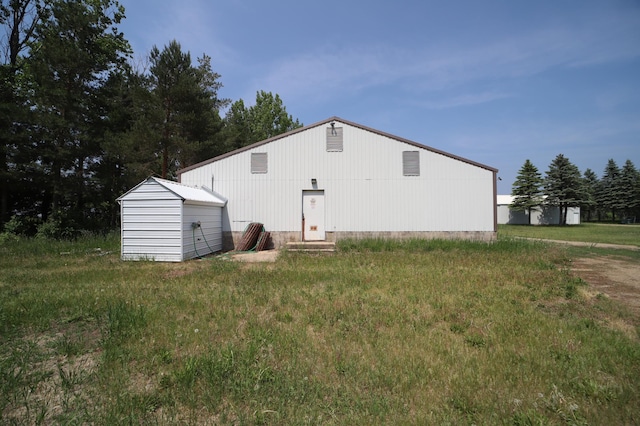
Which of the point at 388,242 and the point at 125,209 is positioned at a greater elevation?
the point at 125,209

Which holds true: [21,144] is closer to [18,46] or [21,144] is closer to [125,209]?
[18,46]

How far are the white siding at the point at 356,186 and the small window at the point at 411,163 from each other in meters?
0.18

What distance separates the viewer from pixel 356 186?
13.6 meters

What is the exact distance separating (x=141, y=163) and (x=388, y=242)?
17675 millimetres

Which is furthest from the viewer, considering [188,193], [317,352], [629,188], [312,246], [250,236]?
[629,188]

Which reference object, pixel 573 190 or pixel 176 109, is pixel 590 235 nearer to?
pixel 573 190

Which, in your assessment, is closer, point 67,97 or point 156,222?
point 156,222

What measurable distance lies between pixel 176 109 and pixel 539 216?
138 feet

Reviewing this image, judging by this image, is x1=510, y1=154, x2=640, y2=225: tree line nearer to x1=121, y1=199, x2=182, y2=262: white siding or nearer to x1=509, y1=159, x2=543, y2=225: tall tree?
x1=509, y1=159, x2=543, y2=225: tall tree

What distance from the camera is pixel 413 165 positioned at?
532 inches

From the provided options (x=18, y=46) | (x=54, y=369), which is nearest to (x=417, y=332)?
(x=54, y=369)

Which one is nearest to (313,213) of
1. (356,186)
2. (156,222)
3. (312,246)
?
(312,246)

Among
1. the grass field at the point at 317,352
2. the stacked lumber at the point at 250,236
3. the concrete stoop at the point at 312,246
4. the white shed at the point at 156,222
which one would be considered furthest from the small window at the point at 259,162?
the grass field at the point at 317,352

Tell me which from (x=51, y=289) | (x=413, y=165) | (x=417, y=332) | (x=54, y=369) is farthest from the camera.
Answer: (x=413, y=165)
